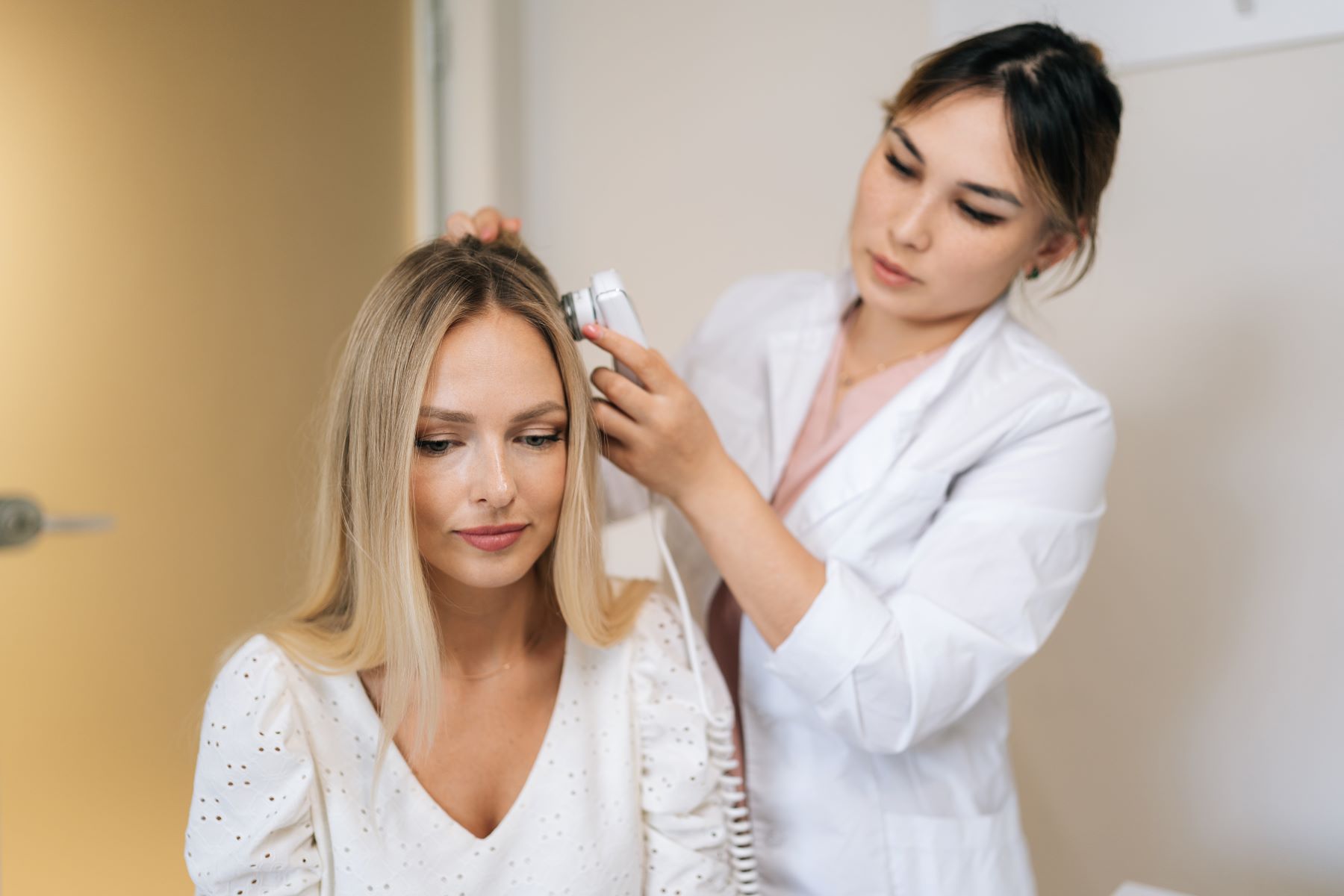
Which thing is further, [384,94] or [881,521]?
[384,94]

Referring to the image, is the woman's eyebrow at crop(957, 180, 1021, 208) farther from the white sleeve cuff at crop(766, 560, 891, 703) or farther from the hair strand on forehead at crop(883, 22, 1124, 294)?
the white sleeve cuff at crop(766, 560, 891, 703)

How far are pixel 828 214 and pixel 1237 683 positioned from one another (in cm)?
104

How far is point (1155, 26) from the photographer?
5.70 feet

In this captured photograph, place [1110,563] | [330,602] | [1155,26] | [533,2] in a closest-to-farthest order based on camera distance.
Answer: [330,602] < [1155,26] < [1110,563] < [533,2]

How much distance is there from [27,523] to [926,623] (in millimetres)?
854

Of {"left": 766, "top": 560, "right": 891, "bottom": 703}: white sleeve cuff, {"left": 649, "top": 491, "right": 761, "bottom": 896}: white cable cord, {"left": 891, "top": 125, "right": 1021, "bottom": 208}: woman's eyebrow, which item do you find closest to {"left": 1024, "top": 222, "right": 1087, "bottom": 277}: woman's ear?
{"left": 891, "top": 125, "right": 1021, "bottom": 208}: woman's eyebrow

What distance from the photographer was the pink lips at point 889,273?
133 centimetres

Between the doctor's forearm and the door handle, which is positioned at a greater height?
the door handle

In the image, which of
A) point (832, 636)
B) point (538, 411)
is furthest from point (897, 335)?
point (538, 411)

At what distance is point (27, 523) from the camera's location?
2.35ft

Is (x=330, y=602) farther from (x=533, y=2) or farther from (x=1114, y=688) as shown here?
(x=533, y=2)

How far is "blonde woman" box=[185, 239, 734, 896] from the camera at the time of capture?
3.50 feet

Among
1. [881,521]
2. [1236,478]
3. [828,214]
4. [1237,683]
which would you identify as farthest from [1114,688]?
[828,214]

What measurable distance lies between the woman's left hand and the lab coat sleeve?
186mm
